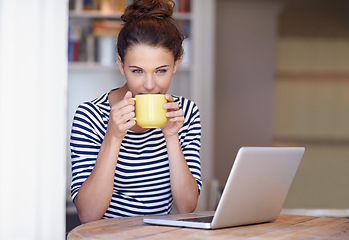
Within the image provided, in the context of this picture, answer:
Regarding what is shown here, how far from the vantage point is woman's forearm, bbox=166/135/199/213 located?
1.59 metres

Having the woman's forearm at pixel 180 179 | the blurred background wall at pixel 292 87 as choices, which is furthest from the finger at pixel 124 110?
the blurred background wall at pixel 292 87

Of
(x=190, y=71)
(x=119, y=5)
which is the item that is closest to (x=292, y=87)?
(x=190, y=71)

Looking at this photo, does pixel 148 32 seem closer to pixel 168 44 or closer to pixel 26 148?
pixel 168 44

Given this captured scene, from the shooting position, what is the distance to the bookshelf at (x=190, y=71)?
4574 mm

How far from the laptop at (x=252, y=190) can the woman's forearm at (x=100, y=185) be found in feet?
0.87

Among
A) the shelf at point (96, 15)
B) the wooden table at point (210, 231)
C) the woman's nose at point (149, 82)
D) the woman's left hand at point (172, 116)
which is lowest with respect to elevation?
the wooden table at point (210, 231)

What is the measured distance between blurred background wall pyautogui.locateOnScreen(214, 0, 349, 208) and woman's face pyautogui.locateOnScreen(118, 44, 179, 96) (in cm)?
469

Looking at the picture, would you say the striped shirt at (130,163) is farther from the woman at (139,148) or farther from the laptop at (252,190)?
the laptop at (252,190)

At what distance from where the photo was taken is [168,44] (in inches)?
63.3

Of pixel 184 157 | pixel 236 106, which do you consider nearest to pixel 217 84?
pixel 236 106

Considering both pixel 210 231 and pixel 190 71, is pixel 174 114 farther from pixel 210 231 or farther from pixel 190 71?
pixel 190 71

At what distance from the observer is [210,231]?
1.17m

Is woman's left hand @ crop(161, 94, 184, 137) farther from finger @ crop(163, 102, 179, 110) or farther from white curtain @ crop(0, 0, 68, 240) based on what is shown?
white curtain @ crop(0, 0, 68, 240)

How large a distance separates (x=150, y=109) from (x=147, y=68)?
0.24 metres
